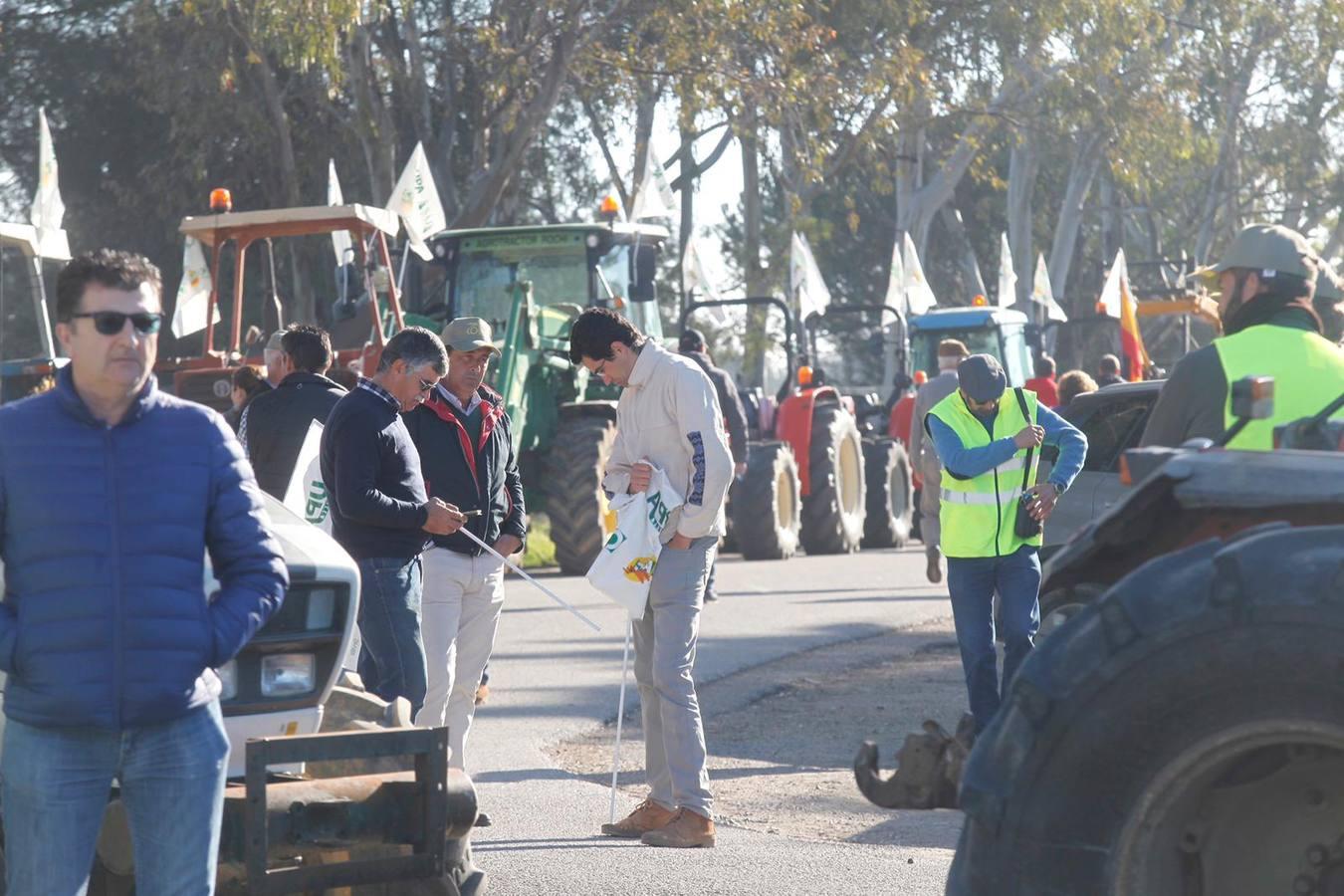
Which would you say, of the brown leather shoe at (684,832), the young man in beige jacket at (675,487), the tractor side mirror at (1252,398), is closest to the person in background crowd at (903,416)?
the young man in beige jacket at (675,487)

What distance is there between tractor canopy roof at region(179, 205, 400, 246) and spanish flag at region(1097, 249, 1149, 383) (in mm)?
6998

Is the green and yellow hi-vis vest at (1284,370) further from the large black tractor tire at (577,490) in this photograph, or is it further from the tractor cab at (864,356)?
the tractor cab at (864,356)

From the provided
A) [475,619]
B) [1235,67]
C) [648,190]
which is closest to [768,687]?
[475,619]

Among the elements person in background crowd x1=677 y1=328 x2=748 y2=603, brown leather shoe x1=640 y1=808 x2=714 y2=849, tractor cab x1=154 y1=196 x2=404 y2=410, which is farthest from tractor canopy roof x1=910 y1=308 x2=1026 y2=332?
brown leather shoe x1=640 y1=808 x2=714 y2=849

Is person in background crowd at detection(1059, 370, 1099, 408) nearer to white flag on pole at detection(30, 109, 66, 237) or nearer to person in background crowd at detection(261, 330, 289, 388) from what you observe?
person in background crowd at detection(261, 330, 289, 388)

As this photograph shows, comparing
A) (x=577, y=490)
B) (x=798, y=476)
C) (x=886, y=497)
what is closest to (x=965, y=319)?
(x=886, y=497)

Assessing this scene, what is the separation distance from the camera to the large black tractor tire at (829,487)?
20.5 m

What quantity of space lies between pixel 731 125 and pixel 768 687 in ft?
50.8

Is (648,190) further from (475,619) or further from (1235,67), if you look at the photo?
(1235,67)

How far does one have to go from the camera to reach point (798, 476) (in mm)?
20234

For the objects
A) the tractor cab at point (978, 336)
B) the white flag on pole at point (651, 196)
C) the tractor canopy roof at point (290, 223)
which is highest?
the white flag on pole at point (651, 196)

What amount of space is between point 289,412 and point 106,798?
4.15 metres

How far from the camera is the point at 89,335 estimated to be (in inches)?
151

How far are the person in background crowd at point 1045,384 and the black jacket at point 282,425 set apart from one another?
391 inches
